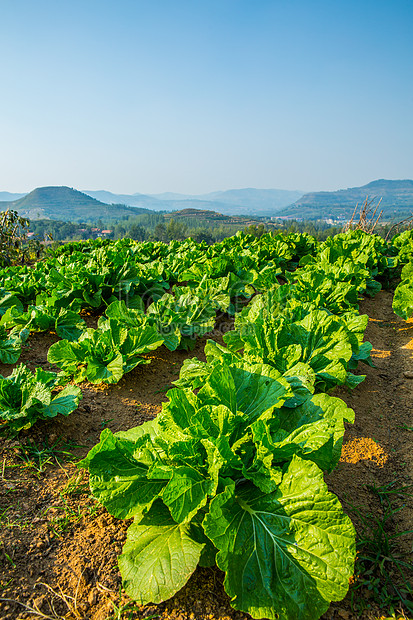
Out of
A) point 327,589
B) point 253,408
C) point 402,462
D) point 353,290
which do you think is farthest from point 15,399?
point 353,290

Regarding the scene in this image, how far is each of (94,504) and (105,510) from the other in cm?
9

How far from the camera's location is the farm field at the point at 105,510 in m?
1.89

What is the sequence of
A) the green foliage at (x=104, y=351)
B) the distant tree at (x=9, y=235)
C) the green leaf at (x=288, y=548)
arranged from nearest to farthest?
the green leaf at (x=288, y=548) < the green foliage at (x=104, y=351) < the distant tree at (x=9, y=235)

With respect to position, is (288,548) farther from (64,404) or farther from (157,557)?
(64,404)

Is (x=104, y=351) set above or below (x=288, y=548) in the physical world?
above

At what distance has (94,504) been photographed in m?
2.48

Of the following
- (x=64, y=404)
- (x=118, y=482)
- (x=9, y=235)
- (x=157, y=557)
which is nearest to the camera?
(x=157, y=557)

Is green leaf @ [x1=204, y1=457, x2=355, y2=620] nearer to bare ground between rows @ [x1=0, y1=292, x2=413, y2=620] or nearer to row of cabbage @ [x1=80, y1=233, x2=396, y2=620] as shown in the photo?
row of cabbage @ [x1=80, y1=233, x2=396, y2=620]

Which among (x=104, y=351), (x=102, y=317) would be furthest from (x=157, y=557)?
(x=102, y=317)

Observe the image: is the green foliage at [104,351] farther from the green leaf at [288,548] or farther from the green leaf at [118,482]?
the green leaf at [288,548]

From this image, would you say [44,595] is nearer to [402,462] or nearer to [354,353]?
[402,462]

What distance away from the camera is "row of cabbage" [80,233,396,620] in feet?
5.69

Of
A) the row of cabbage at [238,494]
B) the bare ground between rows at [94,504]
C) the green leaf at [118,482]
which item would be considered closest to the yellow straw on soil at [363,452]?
the bare ground between rows at [94,504]

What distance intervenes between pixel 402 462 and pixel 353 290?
11.3 feet
